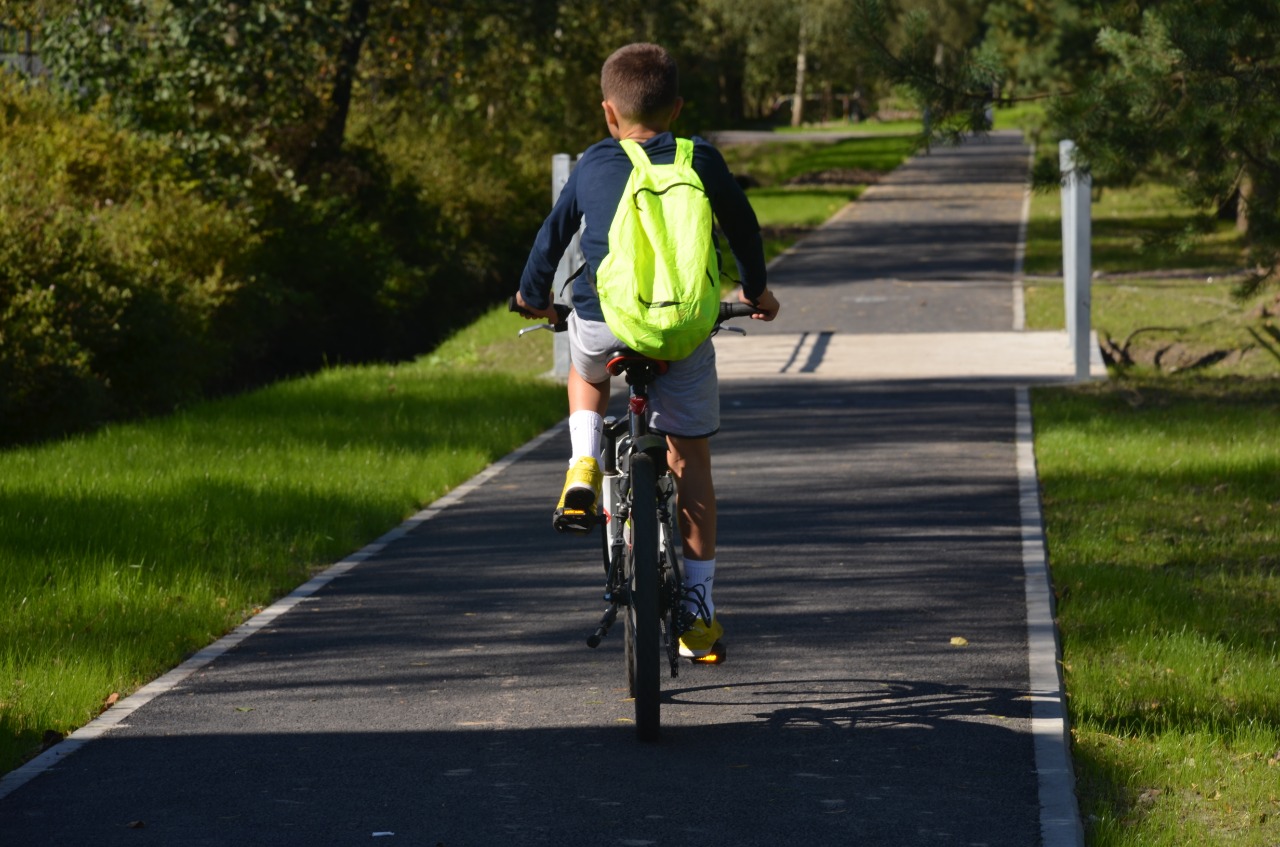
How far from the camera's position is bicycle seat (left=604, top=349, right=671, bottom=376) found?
552cm

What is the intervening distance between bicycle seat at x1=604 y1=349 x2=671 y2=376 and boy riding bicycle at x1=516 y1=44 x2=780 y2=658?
0.05m

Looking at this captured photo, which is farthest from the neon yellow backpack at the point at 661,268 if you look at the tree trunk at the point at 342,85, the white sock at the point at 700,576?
the tree trunk at the point at 342,85

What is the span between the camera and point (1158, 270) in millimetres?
26516

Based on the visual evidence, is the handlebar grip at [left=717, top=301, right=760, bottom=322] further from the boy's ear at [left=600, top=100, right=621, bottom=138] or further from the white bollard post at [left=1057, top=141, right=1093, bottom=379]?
the white bollard post at [left=1057, top=141, right=1093, bottom=379]

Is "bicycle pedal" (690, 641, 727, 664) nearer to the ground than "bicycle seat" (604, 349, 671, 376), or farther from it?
nearer to the ground

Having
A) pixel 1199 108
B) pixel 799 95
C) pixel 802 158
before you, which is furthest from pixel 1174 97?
pixel 799 95

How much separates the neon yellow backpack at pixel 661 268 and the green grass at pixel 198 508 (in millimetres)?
2247

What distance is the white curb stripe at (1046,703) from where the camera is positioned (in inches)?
189

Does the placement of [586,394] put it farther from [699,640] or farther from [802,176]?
[802,176]

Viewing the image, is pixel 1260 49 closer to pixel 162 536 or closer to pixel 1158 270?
pixel 162 536

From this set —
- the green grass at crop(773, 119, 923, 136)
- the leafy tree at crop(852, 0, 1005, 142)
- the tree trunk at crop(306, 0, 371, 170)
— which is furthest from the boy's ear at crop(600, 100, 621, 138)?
the green grass at crop(773, 119, 923, 136)

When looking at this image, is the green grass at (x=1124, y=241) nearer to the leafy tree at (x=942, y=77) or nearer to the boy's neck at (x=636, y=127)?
the leafy tree at (x=942, y=77)

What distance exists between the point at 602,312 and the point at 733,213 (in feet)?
1.61

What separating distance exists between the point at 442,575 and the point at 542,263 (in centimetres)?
296
